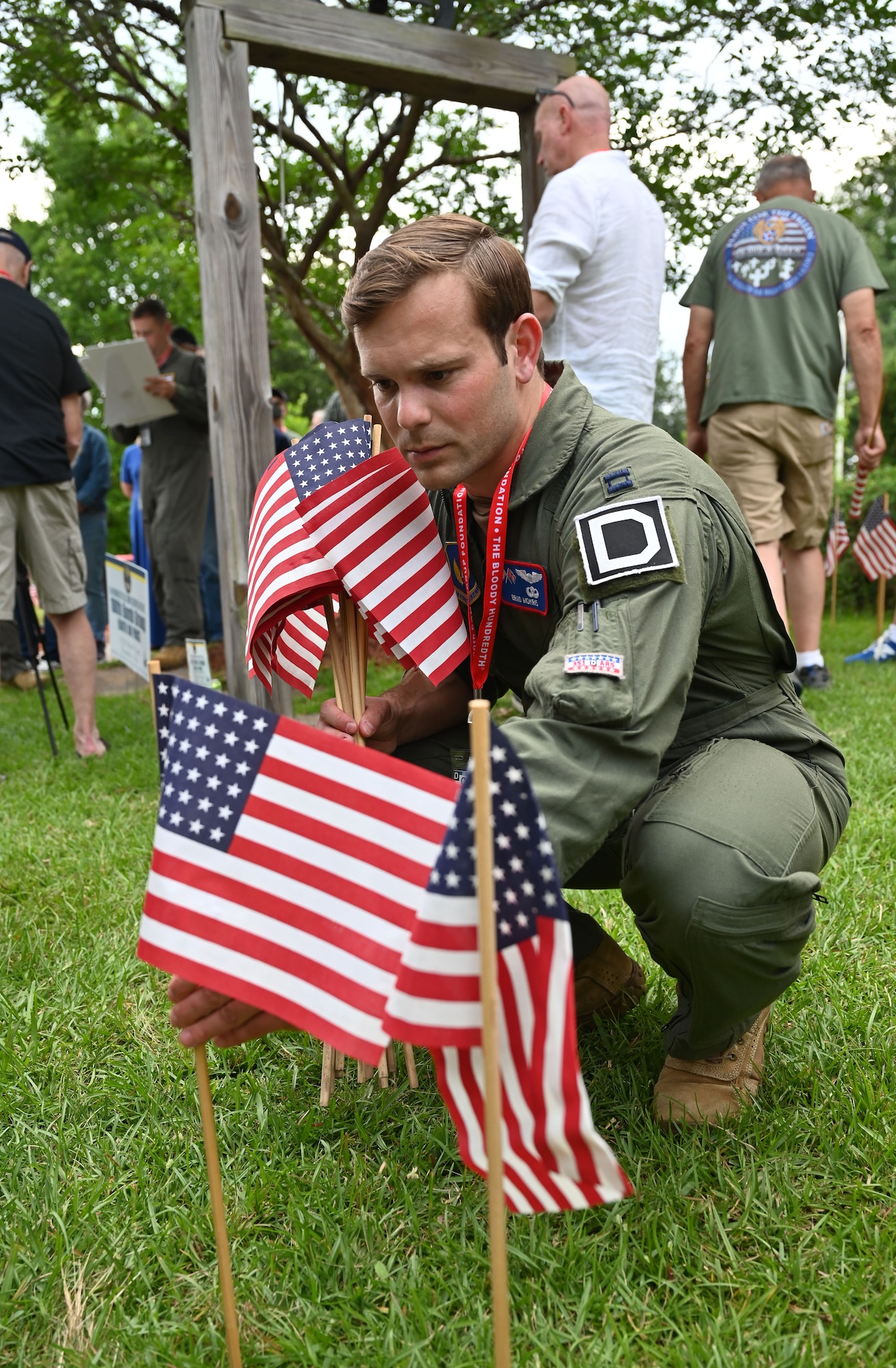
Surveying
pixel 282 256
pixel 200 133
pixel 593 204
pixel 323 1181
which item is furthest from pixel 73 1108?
pixel 282 256

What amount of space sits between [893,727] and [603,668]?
358 centimetres

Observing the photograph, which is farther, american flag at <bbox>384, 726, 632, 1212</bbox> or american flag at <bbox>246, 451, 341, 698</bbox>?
american flag at <bbox>246, 451, 341, 698</bbox>

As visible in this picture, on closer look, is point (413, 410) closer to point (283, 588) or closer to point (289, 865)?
point (283, 588)

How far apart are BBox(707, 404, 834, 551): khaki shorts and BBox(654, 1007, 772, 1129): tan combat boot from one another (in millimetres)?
3344

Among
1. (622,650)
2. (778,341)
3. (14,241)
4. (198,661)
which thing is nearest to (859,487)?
(778,341)

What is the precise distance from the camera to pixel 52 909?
3.18 meters

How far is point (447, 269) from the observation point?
1871 millimetres

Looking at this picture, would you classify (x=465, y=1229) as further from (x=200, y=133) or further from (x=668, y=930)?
(x=200, y=133)

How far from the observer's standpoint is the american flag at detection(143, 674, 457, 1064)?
4.39ft

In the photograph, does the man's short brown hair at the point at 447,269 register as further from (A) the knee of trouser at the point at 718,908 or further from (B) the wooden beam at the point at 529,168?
(B) the wooden beam at the point at 529,168

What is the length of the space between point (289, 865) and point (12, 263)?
181 inches

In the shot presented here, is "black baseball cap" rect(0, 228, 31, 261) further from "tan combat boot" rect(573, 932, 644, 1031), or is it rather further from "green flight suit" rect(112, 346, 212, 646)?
"tan combat boot" rect(573, 932, 644, 1031)

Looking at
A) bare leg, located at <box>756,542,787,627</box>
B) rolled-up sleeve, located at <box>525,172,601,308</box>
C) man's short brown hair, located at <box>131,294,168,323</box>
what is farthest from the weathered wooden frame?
man's short brown hair, located at <box>131,294,168,323</box>

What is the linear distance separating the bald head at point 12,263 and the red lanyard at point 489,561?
3667 mm
